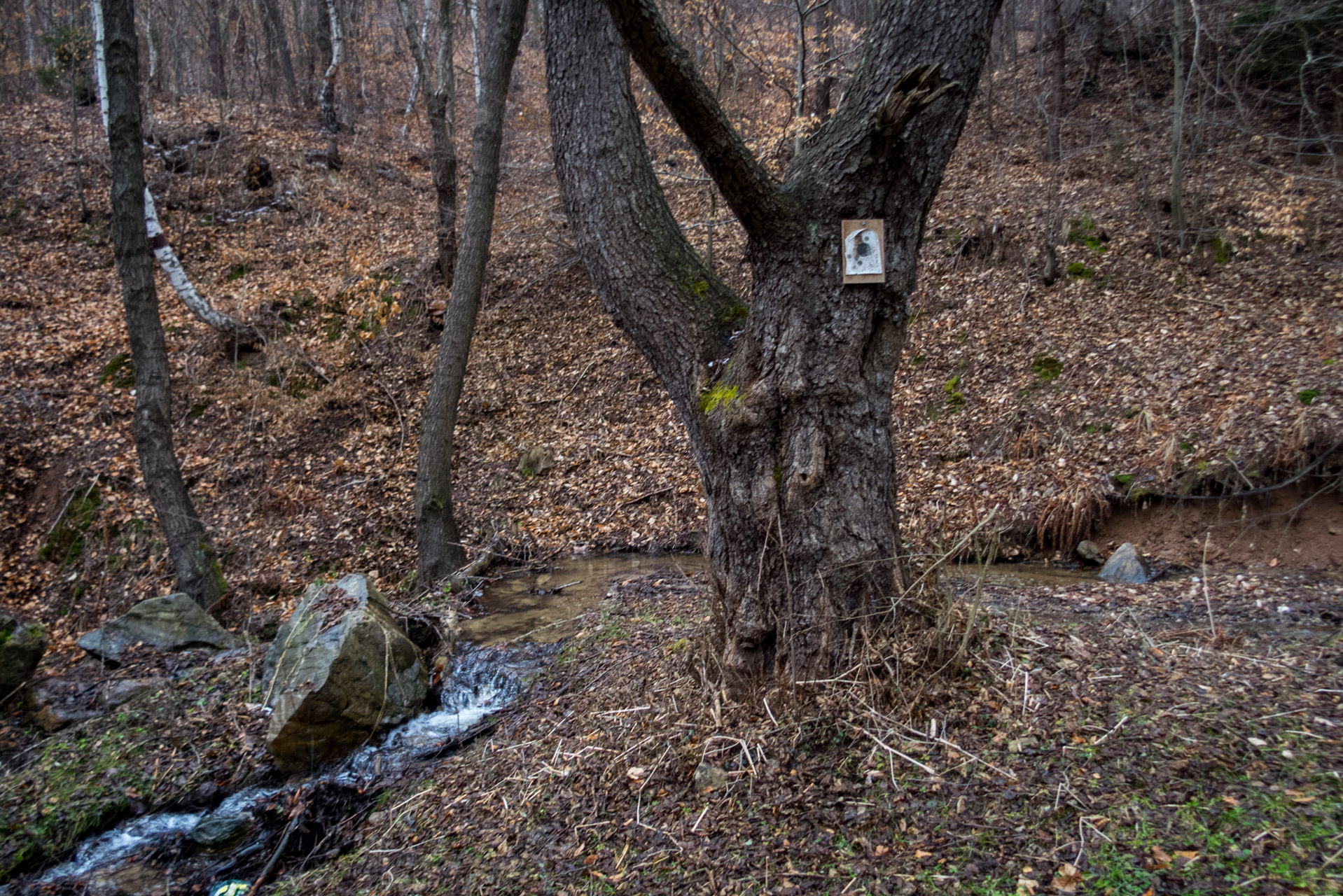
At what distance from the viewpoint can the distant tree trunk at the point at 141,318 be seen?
6.41 metres

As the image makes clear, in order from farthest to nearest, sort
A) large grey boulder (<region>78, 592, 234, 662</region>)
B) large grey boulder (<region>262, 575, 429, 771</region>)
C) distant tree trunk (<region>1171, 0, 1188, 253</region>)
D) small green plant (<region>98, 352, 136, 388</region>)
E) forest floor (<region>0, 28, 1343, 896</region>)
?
1. small green plant (<region>98, 352, 136, 388</region>)
2. distant tree trunk (<region>1171, 0, 1188, 253</region>)
3. large grey boulder (<region>78, 592, 234, 662</region>)
4. large grey boulder (<region>262, 575, 429, 771</region>)
5. forest floor (<region>0, 28, 1343, 896</region>)

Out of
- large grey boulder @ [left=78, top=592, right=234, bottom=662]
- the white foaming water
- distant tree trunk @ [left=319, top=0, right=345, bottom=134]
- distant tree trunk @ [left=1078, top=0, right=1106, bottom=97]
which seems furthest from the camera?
distant tree trunk @ [left=319, top=0, right=345, bottom=134]

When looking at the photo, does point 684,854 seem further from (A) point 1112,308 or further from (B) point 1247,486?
(A) point 1112,308

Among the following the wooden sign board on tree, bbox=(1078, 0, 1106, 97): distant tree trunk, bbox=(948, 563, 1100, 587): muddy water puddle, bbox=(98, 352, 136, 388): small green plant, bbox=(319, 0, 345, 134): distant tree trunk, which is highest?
bbox=(319, 0, 345, 134): distant tree trunk

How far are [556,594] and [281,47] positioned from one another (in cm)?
1910

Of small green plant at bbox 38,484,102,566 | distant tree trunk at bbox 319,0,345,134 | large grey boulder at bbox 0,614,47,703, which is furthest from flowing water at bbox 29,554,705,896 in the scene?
distant tree trunk at bbox 319,0,345,134

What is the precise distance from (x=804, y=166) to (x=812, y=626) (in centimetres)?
195

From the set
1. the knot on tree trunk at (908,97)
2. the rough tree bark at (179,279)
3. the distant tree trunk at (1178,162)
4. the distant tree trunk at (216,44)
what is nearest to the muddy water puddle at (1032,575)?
the knot on tree trunk at (908,97)

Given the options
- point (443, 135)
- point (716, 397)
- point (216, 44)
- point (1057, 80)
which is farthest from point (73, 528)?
point (1057, 80)

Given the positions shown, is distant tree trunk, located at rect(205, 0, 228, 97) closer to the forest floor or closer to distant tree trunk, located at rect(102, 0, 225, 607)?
the forest floor

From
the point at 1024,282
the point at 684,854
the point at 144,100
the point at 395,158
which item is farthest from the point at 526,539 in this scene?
the point at 144,100

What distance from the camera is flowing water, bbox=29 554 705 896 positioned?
157 inches

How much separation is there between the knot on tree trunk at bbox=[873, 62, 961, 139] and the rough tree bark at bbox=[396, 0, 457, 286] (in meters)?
10.9

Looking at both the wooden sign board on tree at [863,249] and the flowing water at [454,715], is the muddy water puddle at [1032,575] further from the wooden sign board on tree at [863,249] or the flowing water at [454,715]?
the wooden sign board on tree at [863,249]
